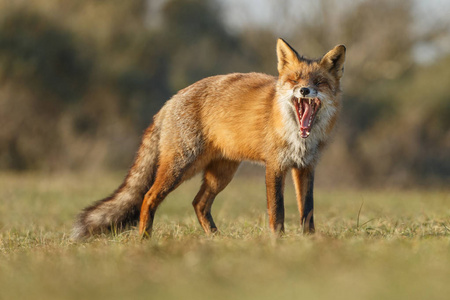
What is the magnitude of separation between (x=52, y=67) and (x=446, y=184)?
12.9 metres

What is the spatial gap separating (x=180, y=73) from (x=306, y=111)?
55.3 ft

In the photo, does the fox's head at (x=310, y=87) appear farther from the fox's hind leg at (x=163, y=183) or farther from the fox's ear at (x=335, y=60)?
the fox's hind leg at (x=163, y=183)

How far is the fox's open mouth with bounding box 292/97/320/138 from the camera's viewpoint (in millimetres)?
5422

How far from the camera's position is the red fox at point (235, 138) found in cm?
547

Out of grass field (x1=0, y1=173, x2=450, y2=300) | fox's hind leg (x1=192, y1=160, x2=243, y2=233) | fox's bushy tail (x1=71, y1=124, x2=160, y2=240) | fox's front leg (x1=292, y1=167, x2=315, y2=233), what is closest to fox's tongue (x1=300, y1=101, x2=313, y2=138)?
fox's front leg (x1=292, y1=167, x2=315, y2=233)

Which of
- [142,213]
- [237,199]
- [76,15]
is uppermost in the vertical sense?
[76,15]

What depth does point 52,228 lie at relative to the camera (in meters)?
7.31

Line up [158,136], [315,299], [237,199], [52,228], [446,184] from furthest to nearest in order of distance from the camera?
[446,184]
[237,199]
[52,228]
[158,136]
[315,299]

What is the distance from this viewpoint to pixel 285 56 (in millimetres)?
5828

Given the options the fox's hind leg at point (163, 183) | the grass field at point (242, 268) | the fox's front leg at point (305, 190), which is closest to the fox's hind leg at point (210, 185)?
the fox's hind leg at point (163, 183)

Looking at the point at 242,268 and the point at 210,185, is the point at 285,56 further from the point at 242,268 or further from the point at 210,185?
the point at 242,268

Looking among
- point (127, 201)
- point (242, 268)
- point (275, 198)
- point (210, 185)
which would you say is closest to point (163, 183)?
point (127, 201)

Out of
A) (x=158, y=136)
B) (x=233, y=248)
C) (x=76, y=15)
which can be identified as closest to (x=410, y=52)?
(x=76, y=15)

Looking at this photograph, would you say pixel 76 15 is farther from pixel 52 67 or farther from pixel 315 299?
pixel 315 299
